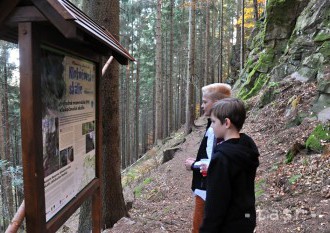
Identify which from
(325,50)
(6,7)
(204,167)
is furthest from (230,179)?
(325,50)

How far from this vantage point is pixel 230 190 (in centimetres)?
234

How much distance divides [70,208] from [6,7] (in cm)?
169

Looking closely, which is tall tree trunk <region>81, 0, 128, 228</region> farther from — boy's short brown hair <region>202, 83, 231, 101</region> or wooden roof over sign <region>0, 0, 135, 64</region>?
wooden roof over sign <region>0, 0, 135, 64</region>

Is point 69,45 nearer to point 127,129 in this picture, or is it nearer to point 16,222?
point 16,222

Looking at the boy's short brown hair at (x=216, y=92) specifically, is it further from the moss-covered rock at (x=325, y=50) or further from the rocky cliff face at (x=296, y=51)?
the moss-covered rock at (x=325, y=50)

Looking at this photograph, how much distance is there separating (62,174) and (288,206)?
3836mm

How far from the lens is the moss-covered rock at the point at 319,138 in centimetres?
622

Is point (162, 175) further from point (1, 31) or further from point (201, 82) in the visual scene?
point (201, 82)

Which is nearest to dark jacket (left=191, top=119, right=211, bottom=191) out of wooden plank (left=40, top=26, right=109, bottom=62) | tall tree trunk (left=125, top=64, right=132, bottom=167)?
wooden plank (left=40, top=26, right=109, bottom=62)

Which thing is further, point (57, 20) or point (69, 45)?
point (69, 45)

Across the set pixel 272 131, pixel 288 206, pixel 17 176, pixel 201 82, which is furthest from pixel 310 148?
pixel 201 82

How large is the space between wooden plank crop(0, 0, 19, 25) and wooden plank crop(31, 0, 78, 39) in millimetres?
156

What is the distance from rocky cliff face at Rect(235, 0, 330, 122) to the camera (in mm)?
8367

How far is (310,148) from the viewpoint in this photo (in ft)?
20.8
